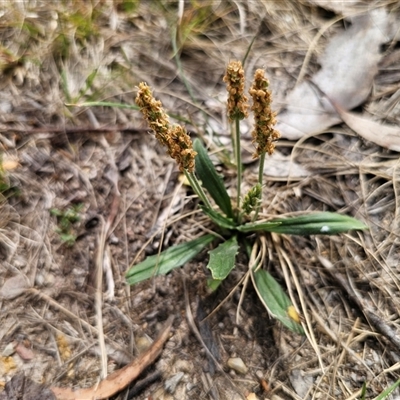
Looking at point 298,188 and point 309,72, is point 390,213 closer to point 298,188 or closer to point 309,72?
point 298,188

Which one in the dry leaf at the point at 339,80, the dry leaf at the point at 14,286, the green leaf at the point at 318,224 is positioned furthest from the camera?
the dry leaf at the point at 339,80

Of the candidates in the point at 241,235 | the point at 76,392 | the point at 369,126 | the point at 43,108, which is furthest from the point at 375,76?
the point at 76,392

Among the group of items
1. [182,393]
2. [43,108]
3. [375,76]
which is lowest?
[182,393]

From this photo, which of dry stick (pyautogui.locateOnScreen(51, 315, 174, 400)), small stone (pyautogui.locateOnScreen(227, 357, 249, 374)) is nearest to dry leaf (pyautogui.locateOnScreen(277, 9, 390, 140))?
small stone (pyautogui.locateOnScreen(227, 357, 249, 374))

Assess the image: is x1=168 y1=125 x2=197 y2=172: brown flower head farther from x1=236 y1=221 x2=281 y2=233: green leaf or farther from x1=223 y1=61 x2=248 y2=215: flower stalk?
x1=236 y1=221 x2=281 y2=233: green leaf

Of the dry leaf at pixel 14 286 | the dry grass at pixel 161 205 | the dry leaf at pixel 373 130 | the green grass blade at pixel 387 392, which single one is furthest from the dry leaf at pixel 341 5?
the dry leaf at pixel 14 286

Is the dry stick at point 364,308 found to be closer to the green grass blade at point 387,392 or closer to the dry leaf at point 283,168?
the green grass blade at point 387,392
